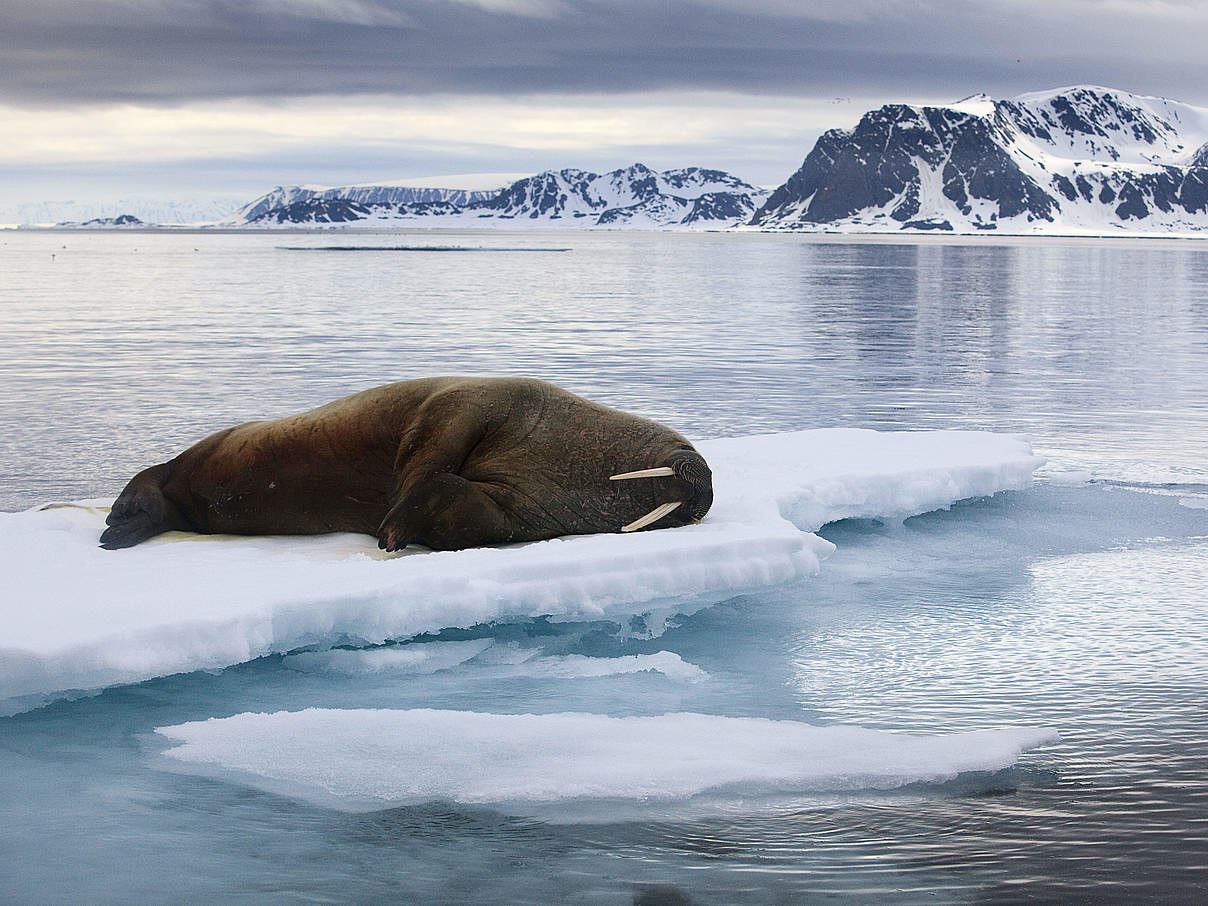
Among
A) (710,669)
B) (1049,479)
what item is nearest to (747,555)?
(710,669)

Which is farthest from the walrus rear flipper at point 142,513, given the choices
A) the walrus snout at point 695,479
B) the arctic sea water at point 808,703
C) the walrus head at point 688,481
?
the walrus snout at point 695,479

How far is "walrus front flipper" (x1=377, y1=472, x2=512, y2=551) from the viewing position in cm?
654

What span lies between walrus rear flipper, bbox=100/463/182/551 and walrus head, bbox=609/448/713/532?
2.54 metres

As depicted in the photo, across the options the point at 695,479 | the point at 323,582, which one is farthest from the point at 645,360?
the point at 323,582

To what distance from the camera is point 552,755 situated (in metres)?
4.30

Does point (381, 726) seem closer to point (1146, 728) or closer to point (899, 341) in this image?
point (1146, 728)

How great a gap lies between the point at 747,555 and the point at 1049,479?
393 centimetres

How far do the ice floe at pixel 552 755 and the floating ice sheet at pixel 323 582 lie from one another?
1.61 feet

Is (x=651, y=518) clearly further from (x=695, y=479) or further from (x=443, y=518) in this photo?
(x=443, y=518)

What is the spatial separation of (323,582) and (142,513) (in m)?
2.01

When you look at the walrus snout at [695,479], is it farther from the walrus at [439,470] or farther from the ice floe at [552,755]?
the ice floe at [552,755]

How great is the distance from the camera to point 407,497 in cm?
658

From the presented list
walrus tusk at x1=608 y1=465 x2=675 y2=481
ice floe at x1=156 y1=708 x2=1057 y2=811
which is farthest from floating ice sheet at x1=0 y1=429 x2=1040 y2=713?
ice floe at x1=156 y1=708 x2=1057 y2=811

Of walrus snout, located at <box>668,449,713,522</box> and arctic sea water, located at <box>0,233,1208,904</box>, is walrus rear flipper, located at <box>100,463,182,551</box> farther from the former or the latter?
walrus snout, located at <box>668,449,713,522</box>
